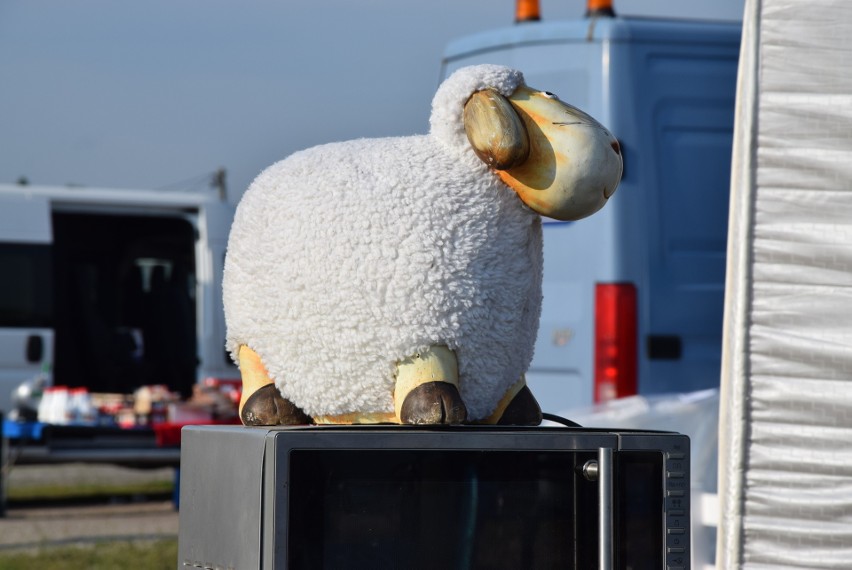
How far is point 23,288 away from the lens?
955 centimetres

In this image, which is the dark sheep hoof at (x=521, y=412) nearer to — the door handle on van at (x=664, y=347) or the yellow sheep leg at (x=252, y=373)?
the yellow sheep leg at (x=252, y=373)

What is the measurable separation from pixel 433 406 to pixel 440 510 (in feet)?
0.56

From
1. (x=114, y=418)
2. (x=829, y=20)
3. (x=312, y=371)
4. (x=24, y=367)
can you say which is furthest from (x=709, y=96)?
(x=24, y=367)

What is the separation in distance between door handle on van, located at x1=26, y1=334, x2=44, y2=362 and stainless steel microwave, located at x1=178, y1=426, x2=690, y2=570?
8187 mm

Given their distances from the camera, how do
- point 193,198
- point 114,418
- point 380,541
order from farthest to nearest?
point 193,198, point 114,418, point 380,541

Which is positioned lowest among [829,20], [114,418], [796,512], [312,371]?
[114,418]

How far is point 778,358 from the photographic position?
2918mm

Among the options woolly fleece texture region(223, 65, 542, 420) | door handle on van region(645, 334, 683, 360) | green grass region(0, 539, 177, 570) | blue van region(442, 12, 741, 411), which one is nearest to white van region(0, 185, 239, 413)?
green grass region(0, 539, 177, 570)

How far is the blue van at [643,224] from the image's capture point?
4418mm

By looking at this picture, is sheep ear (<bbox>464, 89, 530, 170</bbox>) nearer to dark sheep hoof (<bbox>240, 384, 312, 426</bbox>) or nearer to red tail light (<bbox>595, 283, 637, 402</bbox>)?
dark sheep hoof (<bbox>240, 384, 312, 426</bbox>)

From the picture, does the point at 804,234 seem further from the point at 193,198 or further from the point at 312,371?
the point at 193,198

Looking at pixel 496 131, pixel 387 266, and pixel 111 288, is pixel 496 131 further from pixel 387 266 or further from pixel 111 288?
pixel 111 288

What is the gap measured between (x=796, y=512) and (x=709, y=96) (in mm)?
2162

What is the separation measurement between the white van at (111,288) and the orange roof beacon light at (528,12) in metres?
5.04
